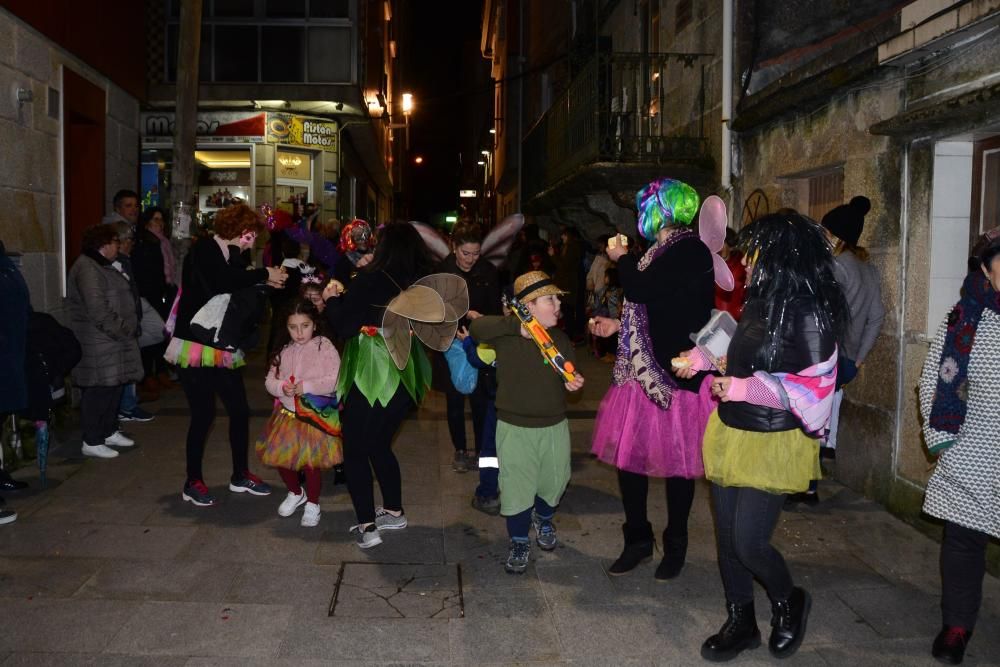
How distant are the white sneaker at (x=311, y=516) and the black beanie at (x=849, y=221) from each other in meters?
3.60

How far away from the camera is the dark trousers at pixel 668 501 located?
4.56 m

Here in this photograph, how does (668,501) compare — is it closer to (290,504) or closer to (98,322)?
(290,504)

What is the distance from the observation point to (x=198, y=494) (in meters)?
5.91

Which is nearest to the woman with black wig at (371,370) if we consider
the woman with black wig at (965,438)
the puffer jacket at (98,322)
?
the woman with black wig at (965,438)

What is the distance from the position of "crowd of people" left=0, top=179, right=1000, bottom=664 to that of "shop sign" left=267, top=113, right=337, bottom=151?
37.6 feet

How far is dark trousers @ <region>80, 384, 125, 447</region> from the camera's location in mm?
7203

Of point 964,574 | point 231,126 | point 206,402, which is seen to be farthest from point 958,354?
point 231,126

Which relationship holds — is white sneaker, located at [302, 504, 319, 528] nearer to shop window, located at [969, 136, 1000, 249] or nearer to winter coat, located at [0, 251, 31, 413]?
winter coat, located at [0, 251, 31, 413]

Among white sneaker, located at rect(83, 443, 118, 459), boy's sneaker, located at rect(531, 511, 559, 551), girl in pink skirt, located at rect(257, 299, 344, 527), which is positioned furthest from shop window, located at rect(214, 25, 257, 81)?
boy's sneaker, located at rect(531, 511, 559, 551)

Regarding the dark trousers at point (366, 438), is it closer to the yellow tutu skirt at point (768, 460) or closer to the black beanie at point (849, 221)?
the yellow tutu skirt at point (768, 460)

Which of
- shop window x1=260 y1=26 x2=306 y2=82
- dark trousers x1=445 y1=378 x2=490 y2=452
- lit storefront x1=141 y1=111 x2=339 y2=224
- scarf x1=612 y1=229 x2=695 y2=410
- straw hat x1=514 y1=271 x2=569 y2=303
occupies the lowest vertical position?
dark trousers x1=445 y1=378 x2=490 y2=452

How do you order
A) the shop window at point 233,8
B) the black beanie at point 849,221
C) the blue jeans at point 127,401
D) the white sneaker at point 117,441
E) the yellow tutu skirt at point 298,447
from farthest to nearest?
the shop window at point 233,8, the blue jeans at point 127,401, the white sneaker at point 117,441, the black beanie at point 849,221, the yellow tutu skirt at point 298,447

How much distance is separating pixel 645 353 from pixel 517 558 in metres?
1.29

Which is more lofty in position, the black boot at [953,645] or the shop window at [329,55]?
the shop window at [329,55]
